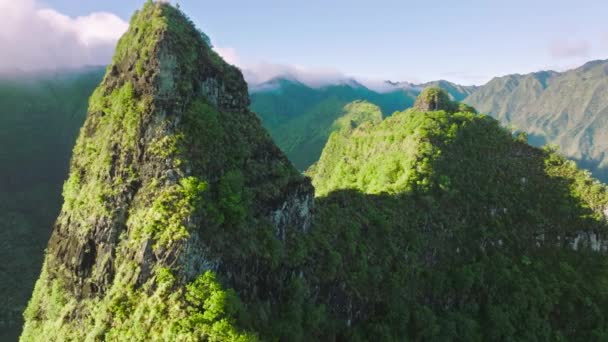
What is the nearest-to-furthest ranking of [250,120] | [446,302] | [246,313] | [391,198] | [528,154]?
[246,313] < [250,120] < [446,302] < [391,198] < [528,154]

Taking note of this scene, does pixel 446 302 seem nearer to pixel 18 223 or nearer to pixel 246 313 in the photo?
pixel 246 313

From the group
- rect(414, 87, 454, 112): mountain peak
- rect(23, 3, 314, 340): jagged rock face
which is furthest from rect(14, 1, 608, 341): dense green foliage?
rect(414, 87, 454, 112): mountain peak

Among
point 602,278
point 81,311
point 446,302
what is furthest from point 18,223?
point 602,278

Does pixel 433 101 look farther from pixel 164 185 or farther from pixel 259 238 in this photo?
pixel 164 185

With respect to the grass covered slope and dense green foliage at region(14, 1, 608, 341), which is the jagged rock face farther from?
the grass covered slope

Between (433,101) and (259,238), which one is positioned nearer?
(259,238)

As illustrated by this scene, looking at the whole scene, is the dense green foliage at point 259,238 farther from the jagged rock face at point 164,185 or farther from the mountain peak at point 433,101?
the mountain peak at point 433,101

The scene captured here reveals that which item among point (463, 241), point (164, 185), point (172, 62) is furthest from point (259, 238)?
point (463, 241)
